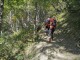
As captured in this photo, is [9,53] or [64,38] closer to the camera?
[9,53]

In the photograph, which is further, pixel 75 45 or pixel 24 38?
pixel 24 38

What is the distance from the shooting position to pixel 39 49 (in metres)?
14.5

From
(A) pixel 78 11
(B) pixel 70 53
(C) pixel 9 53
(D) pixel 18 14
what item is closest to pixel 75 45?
(B) pixel 70 53

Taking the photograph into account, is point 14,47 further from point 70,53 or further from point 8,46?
point 70,53

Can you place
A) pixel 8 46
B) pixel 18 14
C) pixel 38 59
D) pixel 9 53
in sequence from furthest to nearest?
pixel 18 14, pixel 8 46, pixel 9 53, pixel 38 59

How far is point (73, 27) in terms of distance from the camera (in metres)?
19.4

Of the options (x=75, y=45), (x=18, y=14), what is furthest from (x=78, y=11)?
(x=18, y=14)

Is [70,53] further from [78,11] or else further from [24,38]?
[78,11]

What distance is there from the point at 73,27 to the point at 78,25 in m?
0.58

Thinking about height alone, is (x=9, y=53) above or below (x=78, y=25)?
below

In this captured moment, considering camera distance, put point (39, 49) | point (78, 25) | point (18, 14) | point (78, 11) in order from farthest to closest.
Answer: point (18, 14) → point (78, 11) → point (78, 25) → point (39, 49)

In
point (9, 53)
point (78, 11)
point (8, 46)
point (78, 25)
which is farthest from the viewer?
point (78, 11)

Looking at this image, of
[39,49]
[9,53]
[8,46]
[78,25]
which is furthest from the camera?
[78,25]

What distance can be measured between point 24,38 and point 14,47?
2318mm
